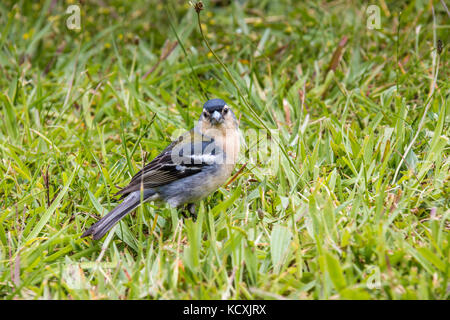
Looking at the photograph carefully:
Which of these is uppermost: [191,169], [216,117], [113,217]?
[216,117]

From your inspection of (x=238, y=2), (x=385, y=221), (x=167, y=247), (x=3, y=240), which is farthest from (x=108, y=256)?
(x=238, y=2)

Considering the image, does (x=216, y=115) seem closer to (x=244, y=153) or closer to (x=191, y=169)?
(x=191, y=169)

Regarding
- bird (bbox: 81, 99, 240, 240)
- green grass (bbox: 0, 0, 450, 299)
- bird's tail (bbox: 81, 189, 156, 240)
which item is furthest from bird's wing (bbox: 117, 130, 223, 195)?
green grass (bbox: 0, 0, 450, 299)

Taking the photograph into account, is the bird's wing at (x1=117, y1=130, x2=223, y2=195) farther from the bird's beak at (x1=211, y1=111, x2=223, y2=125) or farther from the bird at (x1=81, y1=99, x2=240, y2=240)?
the bird's beak at (x1=211, y1=111, x2=223, y2=125)

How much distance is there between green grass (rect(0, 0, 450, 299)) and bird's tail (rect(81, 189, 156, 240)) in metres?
0.10

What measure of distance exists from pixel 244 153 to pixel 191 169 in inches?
31.3

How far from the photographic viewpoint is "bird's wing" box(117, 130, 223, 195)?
12.7ft

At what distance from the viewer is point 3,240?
353cm

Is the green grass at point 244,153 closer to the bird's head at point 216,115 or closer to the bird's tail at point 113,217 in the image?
the bird's tail at point 113,217

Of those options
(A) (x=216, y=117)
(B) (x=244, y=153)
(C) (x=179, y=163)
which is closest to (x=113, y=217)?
(C) (x=179, y=163)

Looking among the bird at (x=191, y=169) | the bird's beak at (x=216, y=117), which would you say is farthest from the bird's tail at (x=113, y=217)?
the bird's beak at (x=216, y=117)

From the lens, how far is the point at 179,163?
401 cm

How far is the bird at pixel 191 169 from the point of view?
152 inches

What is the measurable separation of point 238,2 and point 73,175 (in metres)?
4.18
